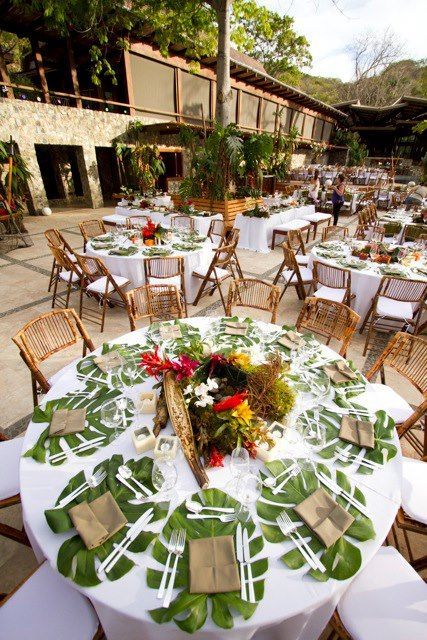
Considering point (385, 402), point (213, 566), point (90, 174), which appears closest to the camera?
point (213, 566)

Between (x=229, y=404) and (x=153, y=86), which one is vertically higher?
(x=153, y=86)

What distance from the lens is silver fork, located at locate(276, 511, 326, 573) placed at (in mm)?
1118

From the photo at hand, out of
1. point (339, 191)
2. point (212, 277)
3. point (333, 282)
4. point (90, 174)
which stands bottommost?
point (212, 277)

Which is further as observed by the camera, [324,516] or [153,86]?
[153,86]

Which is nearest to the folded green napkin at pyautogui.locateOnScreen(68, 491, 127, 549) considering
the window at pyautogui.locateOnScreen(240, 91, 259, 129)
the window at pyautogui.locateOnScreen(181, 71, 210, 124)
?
the window at pyautogui.locateOnScreen(181, 71, 210, 124)

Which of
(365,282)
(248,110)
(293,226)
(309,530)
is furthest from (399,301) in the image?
(248,110)

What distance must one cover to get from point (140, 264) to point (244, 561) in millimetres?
3938

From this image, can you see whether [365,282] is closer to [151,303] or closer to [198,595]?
[151,303]

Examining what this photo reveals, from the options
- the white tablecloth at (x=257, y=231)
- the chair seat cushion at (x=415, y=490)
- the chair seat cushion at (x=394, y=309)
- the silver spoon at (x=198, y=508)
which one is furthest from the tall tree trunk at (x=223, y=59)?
the silver spoon at (x=198, y=508)

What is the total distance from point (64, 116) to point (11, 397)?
11912 mm

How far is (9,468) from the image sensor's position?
1.82 meters

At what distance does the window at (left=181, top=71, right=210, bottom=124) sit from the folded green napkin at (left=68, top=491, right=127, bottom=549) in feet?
54.5

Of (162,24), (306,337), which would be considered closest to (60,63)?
(162,24)

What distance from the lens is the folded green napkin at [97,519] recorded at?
1152 millimetres
